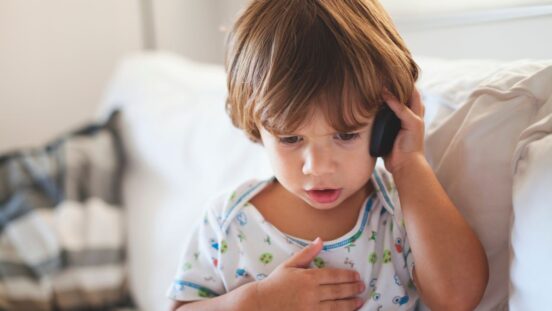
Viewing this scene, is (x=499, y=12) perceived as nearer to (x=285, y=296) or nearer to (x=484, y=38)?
(x=484, y=38)

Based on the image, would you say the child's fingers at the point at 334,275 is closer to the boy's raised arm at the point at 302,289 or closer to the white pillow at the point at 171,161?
the boy's raised arm at the point at 302,289

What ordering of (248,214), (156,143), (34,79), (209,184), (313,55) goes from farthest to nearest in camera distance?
(34,79), (156,143), (209,184), (248,214), (313,55)

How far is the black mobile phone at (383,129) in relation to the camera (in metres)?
0.72

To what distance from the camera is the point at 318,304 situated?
76cm

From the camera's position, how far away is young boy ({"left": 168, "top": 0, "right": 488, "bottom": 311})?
2.21 feet

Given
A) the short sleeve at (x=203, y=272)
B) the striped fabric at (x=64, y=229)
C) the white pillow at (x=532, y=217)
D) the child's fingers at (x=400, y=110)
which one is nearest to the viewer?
the white pillow at (x=532, y=217)

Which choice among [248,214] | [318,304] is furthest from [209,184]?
[318,304]

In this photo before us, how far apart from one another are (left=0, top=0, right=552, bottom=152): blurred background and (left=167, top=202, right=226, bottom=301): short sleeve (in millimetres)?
1094

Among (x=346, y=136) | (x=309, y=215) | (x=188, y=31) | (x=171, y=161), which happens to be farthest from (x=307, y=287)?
(x=188, y=31)

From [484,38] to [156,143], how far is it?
0.86m

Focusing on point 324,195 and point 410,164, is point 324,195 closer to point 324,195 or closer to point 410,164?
point 324,195

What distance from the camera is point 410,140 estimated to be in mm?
765

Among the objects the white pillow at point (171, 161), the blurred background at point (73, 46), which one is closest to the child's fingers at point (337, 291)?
the white pillow at point (171, 161)

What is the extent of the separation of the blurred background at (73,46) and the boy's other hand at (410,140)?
44.5 inches
